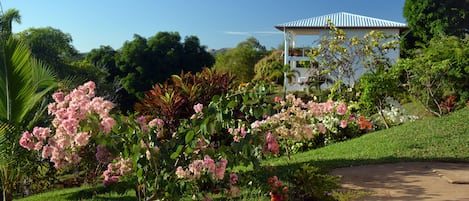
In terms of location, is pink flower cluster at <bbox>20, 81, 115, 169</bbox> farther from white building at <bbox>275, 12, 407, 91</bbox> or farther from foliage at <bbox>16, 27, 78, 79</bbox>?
white building at <bbox>275, 12, 407, 91</bbox>

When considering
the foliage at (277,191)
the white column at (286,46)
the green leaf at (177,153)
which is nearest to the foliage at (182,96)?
the foliage at (277,191)

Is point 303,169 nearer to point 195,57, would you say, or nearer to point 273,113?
point 273,113

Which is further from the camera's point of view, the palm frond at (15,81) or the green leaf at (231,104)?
the palm frond at (15,81)

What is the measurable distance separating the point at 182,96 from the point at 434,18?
24.4 meters

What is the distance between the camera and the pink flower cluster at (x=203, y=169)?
130 inches

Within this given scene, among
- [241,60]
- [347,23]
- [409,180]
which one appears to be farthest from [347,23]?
[409,180]

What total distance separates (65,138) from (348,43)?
52.4 feet

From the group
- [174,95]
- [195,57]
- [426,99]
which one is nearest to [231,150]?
[174,95]

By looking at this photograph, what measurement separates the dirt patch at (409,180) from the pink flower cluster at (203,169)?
6.55 ft

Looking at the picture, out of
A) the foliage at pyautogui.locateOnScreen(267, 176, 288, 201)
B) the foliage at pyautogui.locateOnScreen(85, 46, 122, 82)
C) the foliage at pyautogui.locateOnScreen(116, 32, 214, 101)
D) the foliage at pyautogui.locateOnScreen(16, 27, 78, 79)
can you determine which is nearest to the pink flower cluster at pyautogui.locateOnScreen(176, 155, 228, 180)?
the foliage at pyautogui.locateOnScreen(267, 176, 288, 201)

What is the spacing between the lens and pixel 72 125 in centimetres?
320

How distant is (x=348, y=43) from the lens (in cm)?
1820

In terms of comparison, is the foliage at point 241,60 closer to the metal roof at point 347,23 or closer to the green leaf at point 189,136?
the metal roof at point 347,23

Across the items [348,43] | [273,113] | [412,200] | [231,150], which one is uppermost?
[348,43]
